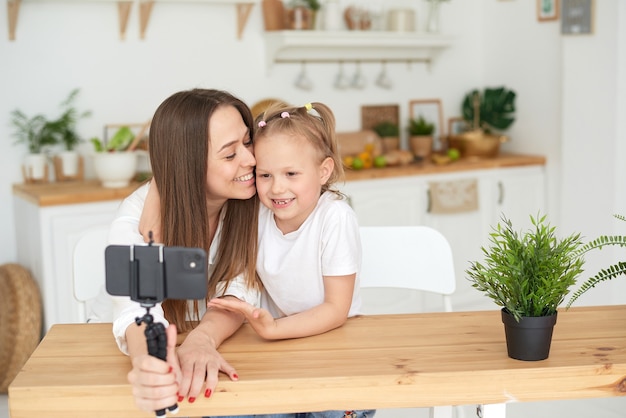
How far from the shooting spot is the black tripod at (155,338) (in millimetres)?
1096

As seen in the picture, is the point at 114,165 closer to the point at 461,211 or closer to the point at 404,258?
the point at 404,258

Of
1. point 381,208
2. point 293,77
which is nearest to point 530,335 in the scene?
point 381,208

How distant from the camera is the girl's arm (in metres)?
1.44

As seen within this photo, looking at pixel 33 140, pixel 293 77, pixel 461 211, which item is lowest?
pixel 461 211

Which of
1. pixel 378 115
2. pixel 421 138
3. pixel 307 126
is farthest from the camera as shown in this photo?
pixel 378 115

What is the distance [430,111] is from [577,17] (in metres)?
1.03

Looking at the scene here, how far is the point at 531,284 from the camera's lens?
133 cm

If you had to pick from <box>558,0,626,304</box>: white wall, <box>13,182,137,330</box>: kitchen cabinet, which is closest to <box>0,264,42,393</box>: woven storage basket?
<box>13,182,137,330</box>: kitchen cabinet

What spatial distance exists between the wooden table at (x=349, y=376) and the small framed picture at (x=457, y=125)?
10.6 ft

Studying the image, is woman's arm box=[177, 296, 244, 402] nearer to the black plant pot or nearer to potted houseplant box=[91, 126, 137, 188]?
the black plant pot

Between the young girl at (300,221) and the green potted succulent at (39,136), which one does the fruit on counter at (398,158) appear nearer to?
the green potted succulent at (39,136)

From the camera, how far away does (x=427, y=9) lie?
4.47 m

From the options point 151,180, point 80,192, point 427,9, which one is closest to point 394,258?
point 151,180

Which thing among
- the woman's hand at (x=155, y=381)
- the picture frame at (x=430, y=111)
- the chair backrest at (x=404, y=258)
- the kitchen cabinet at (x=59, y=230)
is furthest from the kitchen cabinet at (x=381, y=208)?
the woman's hand at (x=155, y=381)
